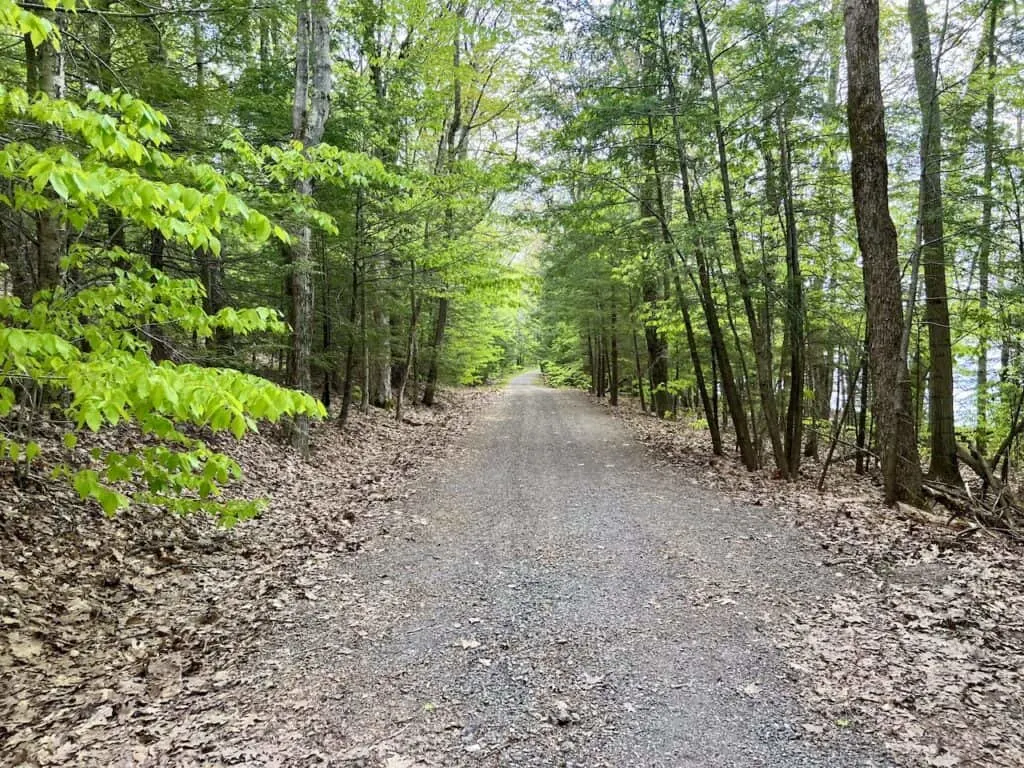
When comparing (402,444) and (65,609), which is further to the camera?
(402,444)

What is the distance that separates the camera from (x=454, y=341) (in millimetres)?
22062

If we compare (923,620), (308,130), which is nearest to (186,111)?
(308,130)

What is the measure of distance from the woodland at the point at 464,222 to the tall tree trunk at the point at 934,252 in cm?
6

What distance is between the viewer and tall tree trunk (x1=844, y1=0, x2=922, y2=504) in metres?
6.94

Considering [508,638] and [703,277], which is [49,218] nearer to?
[508,638]

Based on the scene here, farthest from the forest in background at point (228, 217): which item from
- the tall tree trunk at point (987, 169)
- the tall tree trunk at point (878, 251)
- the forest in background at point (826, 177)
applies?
the tall tree trunk at point (987, 169)

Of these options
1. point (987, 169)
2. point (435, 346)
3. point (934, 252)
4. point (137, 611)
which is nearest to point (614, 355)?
point (435, 346)

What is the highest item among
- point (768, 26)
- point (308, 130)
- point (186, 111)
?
point (768, 26)

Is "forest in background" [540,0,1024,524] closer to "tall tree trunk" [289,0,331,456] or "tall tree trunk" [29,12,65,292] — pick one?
"tall tree trunk" [289,0,331,456]

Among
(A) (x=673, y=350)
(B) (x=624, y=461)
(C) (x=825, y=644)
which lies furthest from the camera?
(A) (x=673, y=350)

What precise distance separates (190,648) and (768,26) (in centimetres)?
1037

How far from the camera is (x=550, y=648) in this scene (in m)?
3.94

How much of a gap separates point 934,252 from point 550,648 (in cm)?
869

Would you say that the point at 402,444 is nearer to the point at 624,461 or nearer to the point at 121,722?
the point at 624,461
